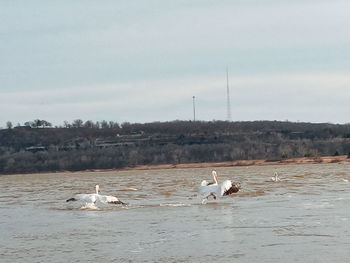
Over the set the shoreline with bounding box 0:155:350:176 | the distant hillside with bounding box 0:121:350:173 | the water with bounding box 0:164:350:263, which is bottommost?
the water with bounding box 0:164:350:263

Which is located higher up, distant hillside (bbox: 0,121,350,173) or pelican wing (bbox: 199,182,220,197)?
distant hillside (bbox: 0,121,350,173)

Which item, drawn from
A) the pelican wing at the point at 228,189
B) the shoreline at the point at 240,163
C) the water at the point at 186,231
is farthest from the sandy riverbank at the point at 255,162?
the water at the point at 186,231

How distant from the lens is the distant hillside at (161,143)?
90500 millimetres

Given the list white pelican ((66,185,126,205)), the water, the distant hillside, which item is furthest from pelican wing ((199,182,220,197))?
the distant hillside

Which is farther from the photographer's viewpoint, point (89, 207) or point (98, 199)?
point (89, 207)

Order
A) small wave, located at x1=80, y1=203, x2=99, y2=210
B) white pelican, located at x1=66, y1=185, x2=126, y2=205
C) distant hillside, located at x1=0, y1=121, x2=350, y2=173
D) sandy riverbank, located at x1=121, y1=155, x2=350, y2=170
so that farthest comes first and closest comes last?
distant hillside, located at x1=0, y1=121, x2=350, y2=173 < sandy riverbank, located at x1=121, y1=155, x2=350, y2=170 < small wave, located at x1=80, y1=203, x2=99, y2=210 < white pelican, located at x1=66, y1=185, x2=126, y2=205

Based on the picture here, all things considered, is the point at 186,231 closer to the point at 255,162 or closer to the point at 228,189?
the point at 228,189

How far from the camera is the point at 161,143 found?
4055 inches

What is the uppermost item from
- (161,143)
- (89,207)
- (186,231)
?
(161,143)

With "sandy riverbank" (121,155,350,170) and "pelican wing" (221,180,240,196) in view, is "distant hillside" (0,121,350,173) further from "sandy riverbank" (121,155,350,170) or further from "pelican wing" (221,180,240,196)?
"pelican wing" (221,180,240,196)

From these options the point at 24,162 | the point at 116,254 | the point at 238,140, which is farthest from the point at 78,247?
the point at 238,140

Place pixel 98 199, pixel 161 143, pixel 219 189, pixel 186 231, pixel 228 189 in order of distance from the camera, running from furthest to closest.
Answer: pixel 161 143 → pixel 219 189 → pixel 228 189 → pixel 98 199 → pixel 186 231

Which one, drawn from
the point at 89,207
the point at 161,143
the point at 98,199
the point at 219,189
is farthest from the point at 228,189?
the point at 161,143

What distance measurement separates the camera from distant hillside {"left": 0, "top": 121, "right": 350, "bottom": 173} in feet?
297
